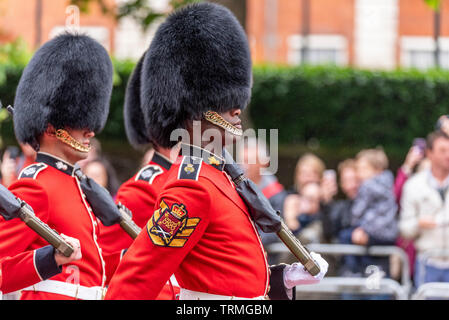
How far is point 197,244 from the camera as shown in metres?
3.22

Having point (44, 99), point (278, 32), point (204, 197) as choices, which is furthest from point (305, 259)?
point (278, 32)

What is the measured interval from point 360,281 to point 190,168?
4.18 meters

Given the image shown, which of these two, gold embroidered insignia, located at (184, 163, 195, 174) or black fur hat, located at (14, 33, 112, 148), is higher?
black fur hat, located at (14, 33, 112, 148)

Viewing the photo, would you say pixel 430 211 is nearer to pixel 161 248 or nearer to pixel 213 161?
pixel 213 161

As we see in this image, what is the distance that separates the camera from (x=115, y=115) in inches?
465

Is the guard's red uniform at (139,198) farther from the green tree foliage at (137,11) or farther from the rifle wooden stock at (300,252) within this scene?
the green tree foliage at (137,11)

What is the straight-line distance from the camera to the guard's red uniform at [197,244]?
3107mm

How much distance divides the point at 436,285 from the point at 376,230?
1.16 m

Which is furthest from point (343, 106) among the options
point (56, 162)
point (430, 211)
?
point (56, 162)

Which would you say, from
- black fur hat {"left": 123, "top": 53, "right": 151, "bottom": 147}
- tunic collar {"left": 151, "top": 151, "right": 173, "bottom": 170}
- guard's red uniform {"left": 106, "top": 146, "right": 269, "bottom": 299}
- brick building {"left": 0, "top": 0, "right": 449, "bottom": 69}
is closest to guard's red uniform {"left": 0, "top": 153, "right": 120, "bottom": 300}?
guard's red uniform {"left": 106, "top": 146, "right": 269, "bottom": 299}

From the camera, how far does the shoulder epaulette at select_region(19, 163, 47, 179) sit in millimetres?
3844

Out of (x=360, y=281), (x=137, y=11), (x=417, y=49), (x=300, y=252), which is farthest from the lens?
(x=417, y=49)

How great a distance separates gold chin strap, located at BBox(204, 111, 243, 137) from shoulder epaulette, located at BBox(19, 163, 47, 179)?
2.93ft

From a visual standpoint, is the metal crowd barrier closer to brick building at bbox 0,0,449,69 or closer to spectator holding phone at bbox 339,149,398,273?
spectator holding phone at bbox 339,149,398,273
